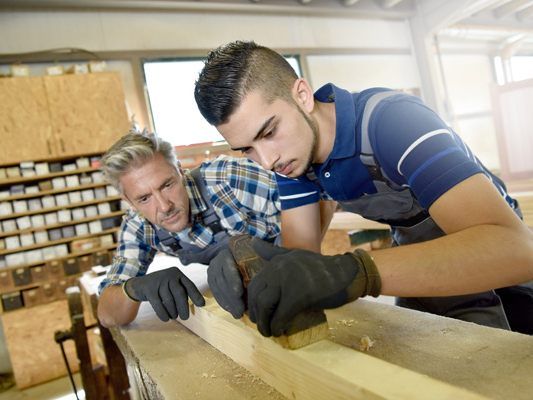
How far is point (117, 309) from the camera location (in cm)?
175

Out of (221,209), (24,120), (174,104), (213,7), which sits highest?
(213,7)

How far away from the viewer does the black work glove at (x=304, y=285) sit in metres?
0.89

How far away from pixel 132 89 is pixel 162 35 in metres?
1.07

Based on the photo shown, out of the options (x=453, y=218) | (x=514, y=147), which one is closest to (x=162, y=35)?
(x=514, y=147)

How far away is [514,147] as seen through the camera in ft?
12.9

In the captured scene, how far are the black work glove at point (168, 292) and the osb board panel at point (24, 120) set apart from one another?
399cm

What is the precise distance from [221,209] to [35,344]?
3864mm

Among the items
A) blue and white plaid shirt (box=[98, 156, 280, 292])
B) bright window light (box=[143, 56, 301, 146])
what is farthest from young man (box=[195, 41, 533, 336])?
bright window light (box=[143, 56, 301, 146])

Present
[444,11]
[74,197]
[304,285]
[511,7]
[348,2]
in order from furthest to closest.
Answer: [511,7] → [444,11] → [348,2] → [74,197] → [304,285]

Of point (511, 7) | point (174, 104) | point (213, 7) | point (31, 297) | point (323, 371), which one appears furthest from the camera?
point (511, 7)

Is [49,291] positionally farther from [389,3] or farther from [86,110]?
[389,3]

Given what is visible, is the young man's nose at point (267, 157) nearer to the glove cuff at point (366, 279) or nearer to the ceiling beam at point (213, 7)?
the glove cuff at point (366, 279)

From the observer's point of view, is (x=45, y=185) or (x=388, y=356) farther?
(x=45, y=185)

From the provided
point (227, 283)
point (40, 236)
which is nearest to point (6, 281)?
point (40, 236)
